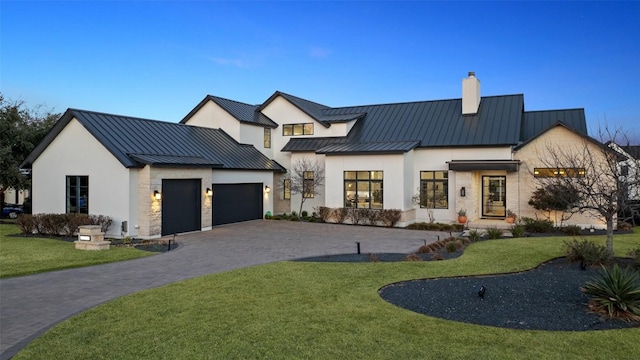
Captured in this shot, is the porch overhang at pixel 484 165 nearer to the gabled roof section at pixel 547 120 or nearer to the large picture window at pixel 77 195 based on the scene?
the gabled roof section at pixel 547 120

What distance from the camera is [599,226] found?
20266mm

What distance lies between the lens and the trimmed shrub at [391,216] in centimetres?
2234

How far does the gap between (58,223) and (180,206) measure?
191 inches

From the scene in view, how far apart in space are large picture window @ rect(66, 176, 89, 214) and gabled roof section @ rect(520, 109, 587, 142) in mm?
21709

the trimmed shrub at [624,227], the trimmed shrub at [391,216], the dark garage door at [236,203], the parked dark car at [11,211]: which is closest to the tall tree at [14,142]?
the parked dark car at [11,211]

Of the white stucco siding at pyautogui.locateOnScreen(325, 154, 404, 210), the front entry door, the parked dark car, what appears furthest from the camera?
the parked dark car

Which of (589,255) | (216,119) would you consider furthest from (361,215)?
(589,255)

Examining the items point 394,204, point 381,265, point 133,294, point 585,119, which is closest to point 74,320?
point 133,294

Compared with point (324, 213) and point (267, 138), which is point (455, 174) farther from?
point (267, 138)

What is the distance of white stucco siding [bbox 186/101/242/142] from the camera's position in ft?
87.4

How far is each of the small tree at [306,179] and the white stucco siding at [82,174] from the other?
10.8 meters

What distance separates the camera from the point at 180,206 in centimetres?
1959

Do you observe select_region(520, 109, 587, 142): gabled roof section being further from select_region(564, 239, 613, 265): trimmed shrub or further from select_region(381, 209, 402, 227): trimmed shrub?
select_region(564, 239, 613, 265): trimmed shrub

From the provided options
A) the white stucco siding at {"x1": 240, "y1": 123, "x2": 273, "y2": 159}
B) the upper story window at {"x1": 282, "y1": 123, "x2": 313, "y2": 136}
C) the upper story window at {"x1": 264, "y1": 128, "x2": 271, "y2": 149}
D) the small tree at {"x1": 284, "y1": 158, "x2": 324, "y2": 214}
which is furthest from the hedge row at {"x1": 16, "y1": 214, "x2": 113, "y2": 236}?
the upper story window at {"x1": 282, "y1": 123, "x2": 313, "y2": 136}
